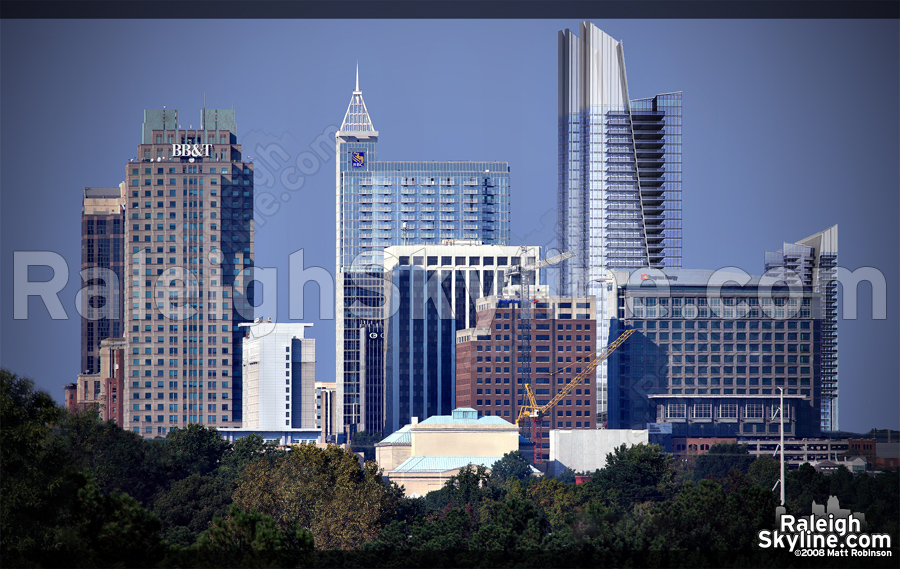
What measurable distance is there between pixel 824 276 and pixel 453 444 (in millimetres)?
60035

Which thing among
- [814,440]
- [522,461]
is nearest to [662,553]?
[522,461]

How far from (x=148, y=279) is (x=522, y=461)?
233ft

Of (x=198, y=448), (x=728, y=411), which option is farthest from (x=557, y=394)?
(x=198, y=448)

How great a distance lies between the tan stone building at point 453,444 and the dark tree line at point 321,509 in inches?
816

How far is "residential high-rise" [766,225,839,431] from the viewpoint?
168 metres

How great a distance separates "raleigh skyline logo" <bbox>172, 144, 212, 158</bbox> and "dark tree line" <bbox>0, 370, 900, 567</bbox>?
78.9 meters

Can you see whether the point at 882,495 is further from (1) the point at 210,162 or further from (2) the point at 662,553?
(1) the point at 210,162

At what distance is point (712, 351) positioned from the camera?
164m

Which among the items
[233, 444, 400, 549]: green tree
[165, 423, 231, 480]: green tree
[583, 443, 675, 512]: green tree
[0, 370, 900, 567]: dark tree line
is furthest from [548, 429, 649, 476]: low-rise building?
[233, 444, 400, 549]: green tree

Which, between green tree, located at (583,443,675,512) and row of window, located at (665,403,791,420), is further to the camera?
row of window, located at (665,403,791,420)

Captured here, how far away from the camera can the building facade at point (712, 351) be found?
161500mm

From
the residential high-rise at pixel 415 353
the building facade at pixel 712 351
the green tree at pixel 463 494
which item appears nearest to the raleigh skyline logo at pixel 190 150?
the residential high-rise at pixel 415 353

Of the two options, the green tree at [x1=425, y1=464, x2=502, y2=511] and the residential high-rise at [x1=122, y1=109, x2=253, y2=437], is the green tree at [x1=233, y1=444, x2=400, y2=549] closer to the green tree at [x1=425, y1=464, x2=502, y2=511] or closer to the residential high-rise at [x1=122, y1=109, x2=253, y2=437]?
the green tree at [x1=425, y1=464, x2=502, y2=511]

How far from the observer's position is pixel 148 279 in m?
180
